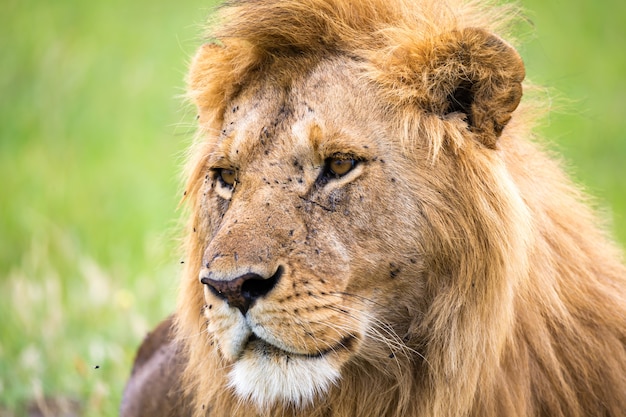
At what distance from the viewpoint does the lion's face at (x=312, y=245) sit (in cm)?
272

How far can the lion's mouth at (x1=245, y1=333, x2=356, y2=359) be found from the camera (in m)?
2.75

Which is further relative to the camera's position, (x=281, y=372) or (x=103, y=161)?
(x=103, y=161)

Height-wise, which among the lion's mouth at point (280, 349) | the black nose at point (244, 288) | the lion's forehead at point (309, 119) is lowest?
the lion's mouth at point (280, 349)

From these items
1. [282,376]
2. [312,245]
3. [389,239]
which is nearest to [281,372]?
[282,376]

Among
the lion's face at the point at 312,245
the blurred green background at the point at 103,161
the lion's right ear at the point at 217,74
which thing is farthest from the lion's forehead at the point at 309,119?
the blurred green background at the point at 103,161

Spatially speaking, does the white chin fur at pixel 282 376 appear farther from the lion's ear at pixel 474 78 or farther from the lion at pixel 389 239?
the lion's ear at pixel 474 78

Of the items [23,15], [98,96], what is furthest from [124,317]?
[23,15]

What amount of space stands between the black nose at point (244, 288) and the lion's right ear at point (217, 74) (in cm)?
89

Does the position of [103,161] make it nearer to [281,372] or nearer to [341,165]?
[341,165]

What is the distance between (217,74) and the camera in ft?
11.1

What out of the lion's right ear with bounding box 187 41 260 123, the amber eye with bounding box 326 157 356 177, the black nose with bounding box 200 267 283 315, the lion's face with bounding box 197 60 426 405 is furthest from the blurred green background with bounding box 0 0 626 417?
the black nose with bounding box 200 267 283 315

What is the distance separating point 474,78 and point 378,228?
563 mm

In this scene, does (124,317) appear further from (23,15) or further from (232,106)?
(23,15)

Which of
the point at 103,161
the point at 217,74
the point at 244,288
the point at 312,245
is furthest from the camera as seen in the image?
the point at 103,161
